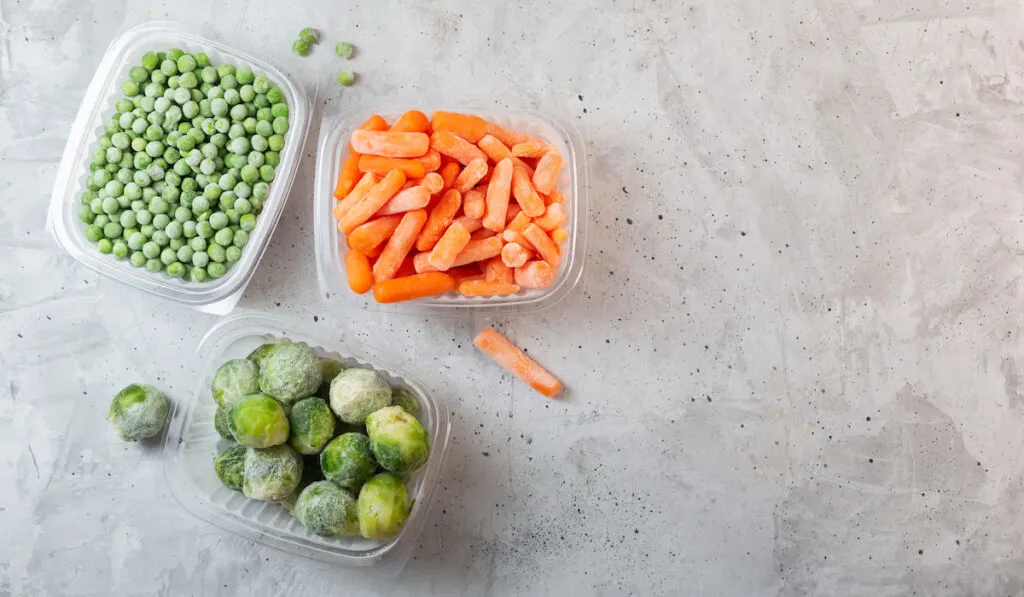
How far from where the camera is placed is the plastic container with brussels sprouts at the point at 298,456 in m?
1.97

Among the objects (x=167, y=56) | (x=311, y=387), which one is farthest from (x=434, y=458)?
(x=167, y=56)

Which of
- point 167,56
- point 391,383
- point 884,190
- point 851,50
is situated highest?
point 851,50

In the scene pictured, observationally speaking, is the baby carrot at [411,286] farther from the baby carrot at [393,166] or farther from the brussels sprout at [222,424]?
the brussels sprout at [222,424]

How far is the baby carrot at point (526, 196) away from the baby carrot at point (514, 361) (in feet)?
1.30

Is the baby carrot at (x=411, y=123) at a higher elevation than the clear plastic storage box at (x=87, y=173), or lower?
higher

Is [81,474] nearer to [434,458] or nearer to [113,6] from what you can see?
[434,458]

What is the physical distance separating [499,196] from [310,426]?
29.8 inches

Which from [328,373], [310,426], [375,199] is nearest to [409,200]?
[375,199]

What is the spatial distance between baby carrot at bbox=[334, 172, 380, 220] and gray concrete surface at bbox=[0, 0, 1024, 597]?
299 millimetres

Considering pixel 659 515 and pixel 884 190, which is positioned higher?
pixel 884 190

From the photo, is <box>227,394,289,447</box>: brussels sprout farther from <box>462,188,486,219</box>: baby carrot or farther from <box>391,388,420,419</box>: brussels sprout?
<box>462,188,486,219</box>: baby carrot

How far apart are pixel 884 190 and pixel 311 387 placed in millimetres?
1780

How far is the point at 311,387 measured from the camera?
2070 mm

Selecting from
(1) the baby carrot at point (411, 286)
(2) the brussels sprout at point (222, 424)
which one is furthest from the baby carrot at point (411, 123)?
(2) the brussels sprout at point (222, 424)
